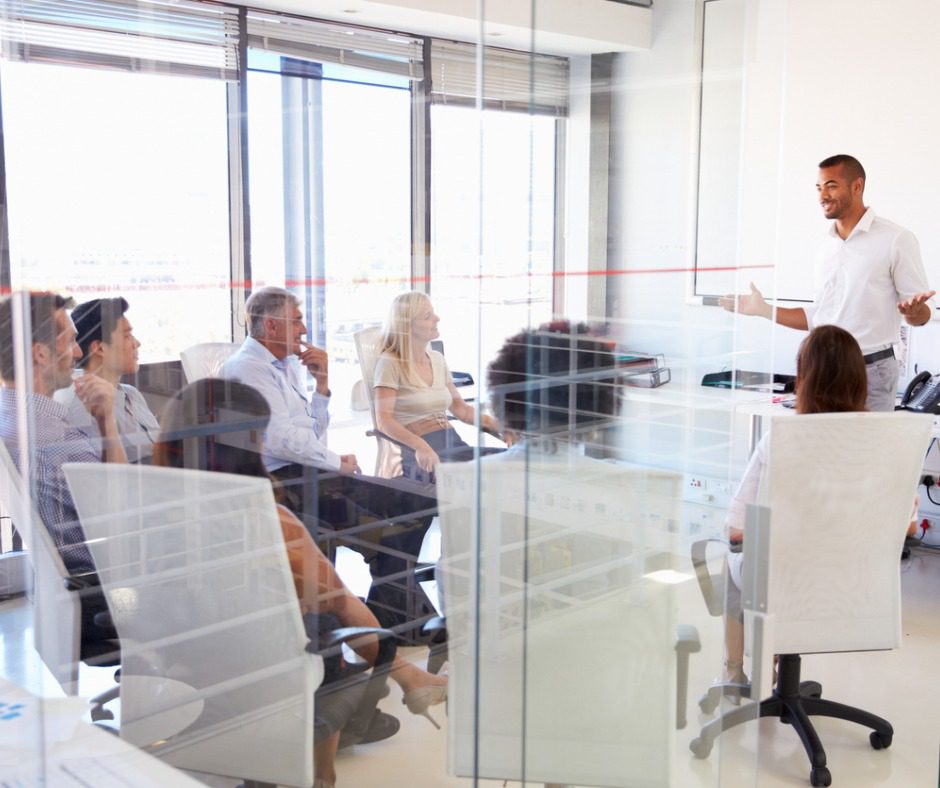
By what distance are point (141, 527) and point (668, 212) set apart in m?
0.85

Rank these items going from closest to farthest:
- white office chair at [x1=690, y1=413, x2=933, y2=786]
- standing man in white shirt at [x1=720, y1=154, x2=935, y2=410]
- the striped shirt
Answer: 1. the striped shirt
2. white office chair at [x1=690, y1=413, x2=933, y2=786]
3. standing man in white shirt at [x1=720, y1=154, x2=935, y2=410]

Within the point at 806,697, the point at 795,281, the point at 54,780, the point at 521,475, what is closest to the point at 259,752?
the point at 54,780

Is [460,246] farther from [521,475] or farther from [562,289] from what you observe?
[521,475]

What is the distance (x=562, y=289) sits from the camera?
128cm

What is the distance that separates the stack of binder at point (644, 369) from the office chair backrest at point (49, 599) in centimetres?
97

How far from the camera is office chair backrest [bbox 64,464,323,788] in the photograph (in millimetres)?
1471

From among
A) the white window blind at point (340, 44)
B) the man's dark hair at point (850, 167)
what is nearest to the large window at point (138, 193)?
the white window blind at point (340, 44)

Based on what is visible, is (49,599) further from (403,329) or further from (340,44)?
(340,44)

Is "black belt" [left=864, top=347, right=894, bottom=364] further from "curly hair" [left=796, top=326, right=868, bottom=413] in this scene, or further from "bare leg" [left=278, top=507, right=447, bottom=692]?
"bare leg" [left=278, top=507, right=447, bottom=692]

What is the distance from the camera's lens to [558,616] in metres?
1.34

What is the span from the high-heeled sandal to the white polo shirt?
2.42 meters

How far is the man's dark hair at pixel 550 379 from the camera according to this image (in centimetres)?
126

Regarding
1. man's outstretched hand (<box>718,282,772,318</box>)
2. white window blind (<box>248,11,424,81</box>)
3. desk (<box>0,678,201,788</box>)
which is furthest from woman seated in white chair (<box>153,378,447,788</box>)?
man's outstretched hand (<box>718,282,772,318</box>)

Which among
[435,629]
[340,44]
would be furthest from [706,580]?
[340,44]
